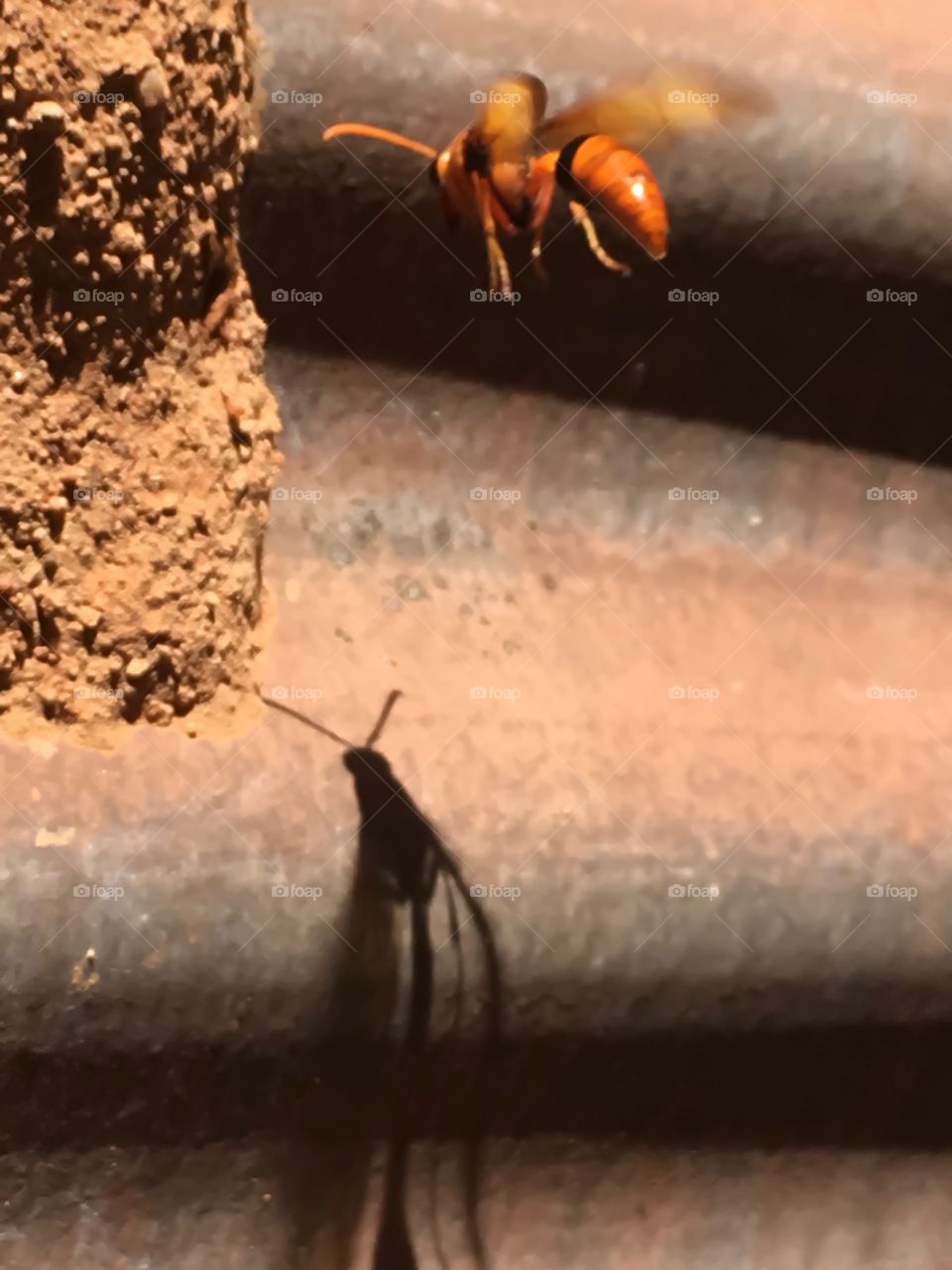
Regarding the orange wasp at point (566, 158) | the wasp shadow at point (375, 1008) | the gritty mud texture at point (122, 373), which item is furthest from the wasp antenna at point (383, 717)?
the orange wasp at point (566, 158)

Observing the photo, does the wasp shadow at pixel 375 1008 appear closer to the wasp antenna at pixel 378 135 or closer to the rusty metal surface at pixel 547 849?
the rusty metal surface at pixel 547 849

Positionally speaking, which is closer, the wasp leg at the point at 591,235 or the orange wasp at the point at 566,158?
the orange wasp at the point at 566,158

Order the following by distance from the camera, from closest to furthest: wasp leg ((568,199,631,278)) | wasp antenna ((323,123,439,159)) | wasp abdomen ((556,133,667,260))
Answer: wasp abdomen ((556,133,667,260)) < wasp leg ((568,199,631,278)) < wasp antenna ((323,123,439,159))

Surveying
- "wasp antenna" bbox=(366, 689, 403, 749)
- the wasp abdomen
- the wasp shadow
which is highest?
the wasp abdomen

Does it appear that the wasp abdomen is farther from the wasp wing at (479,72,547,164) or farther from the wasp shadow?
the wasp shadow

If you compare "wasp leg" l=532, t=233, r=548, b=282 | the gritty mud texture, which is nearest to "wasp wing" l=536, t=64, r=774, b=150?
"wasp leg" l=532, t=233, r=548, b=282

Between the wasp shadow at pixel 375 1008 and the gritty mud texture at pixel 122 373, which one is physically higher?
the gritty mud texture at pixel 122 373

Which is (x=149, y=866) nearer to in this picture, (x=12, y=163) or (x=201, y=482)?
(x=201, y=482)

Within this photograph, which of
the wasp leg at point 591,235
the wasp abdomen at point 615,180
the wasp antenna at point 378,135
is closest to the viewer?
the wasp abdomen at point 615,180
